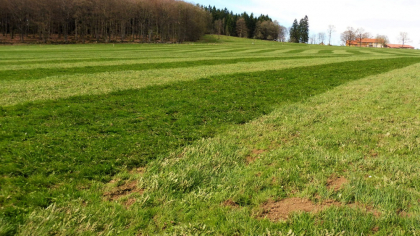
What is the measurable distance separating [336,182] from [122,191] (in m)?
4.10

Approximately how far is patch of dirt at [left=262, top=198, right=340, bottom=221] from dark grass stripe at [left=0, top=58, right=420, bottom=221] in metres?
3.16

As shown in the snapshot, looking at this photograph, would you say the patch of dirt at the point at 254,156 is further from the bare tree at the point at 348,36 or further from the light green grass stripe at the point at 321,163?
the bare tree at the point at 348,36

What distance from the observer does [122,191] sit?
4871 mm

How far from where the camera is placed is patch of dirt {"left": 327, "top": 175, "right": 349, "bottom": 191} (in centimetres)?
485

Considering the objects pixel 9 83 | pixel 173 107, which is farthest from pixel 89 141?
pixel 9 83

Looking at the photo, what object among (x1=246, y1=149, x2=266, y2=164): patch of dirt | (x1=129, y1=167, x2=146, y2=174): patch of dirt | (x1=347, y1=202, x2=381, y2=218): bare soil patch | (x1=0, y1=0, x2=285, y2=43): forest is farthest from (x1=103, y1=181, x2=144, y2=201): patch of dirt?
(x1=0, y1=0, x2=285, y2=43): forest

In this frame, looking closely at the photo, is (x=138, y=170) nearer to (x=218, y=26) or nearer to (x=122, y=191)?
(x=122, y=191)

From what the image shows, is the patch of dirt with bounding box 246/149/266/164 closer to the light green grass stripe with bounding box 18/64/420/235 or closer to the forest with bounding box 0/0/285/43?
the light green grass stripe with bounding box 18/64/420/235

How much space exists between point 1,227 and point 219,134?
18.3 ft

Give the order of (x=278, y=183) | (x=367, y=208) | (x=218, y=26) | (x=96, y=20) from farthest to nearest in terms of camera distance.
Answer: (x=218, y=26) < (x=96, y=20) < (x=278, y=183) < (x=367, y=208)

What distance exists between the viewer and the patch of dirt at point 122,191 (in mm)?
4656

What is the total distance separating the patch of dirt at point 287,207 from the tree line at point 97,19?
10351 cm

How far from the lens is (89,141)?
695cm

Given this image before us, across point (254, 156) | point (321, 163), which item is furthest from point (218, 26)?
point (321, 163)
